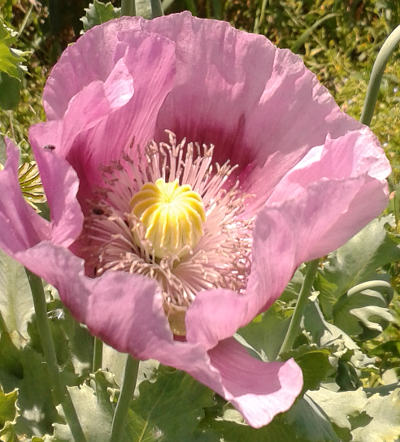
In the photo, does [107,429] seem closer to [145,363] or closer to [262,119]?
[145,363]

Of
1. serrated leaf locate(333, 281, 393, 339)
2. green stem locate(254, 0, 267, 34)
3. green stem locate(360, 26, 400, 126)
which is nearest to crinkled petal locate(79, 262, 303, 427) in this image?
green stem locate(360, 26, 400, 126)

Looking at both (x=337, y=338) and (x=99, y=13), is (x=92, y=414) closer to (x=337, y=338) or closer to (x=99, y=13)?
(x=337, y=338)

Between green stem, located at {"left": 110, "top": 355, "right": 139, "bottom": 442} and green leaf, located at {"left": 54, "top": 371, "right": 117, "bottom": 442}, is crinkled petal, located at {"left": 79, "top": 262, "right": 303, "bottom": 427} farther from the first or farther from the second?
green leaf, located at {"left": 54, "top": 371, "right": 117, "bottom": 442}

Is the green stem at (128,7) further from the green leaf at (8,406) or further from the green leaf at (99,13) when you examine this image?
the green leaf at (8,406)

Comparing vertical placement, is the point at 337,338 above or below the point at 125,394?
below

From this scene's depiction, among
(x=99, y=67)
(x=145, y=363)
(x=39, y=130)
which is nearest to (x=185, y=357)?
(x=39, y=130)

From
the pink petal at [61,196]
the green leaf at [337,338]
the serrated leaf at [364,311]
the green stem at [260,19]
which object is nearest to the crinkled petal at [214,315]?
the pink petal at [61,196]

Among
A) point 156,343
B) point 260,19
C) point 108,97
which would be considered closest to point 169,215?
point 108,97
